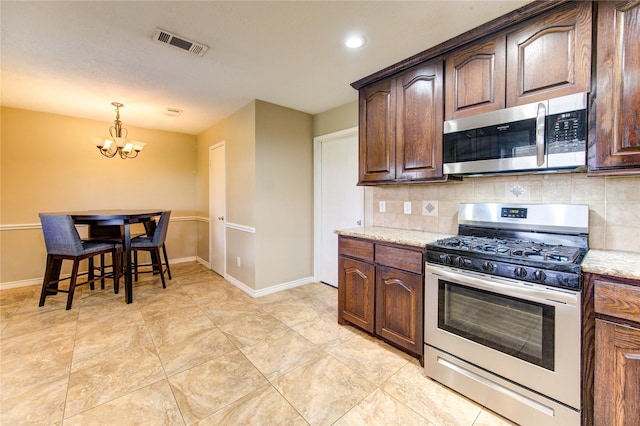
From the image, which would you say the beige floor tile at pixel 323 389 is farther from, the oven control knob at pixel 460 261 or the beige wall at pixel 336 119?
the beige wall at pixel 336 119

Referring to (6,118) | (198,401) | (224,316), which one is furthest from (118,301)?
(6,118)

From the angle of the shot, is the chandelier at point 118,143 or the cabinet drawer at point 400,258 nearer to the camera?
the cabinet drawer at point 400,258

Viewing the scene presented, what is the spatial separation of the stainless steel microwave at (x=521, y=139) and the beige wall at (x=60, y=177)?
466 cm

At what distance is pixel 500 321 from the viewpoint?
158 centimetres

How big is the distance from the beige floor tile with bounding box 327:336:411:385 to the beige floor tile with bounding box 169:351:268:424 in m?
0.65

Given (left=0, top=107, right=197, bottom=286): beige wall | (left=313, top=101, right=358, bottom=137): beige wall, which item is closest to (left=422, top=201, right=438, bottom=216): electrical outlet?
(left=313, top=101, right=358, bottom=137): beige wall

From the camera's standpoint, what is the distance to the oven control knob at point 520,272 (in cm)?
145

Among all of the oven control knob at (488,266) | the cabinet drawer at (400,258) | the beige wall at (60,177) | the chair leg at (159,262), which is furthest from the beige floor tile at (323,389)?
the beige wall at (60,177)

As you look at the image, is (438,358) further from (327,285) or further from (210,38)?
(210,38)

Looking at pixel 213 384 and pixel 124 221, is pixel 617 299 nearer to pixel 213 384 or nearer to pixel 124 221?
pixel 213 384

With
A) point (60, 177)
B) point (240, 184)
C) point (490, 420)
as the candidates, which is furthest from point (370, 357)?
point (60, 177)

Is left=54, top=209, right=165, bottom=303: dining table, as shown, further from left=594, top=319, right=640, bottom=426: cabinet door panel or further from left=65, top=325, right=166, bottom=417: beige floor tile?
left=594, top=319, right=640, bottom=426: cabinet door panel

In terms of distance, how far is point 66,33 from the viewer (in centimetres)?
199

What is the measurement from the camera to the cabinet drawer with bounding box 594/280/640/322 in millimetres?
1210
